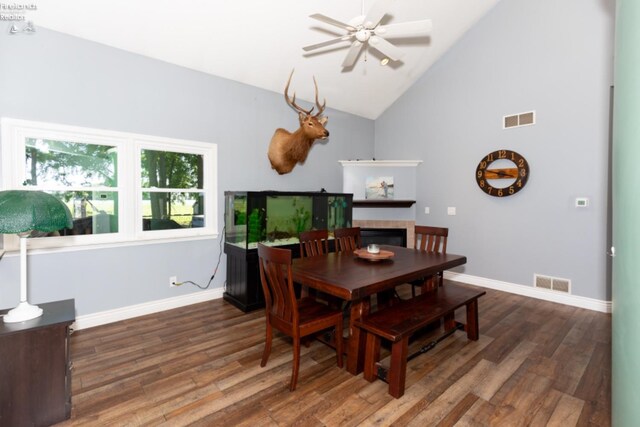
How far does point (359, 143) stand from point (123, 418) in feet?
16.0

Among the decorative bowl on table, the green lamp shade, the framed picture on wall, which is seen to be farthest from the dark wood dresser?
the framed picture on wall

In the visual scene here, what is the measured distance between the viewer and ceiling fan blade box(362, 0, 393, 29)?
2190 millimetres

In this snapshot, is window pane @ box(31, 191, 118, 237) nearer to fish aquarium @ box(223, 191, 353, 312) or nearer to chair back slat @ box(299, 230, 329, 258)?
fish aquarium @ box(223, 191, 353, 312)

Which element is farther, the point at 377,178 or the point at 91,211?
the point at 377,178

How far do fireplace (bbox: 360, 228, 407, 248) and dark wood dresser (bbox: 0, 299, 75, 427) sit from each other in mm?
3979

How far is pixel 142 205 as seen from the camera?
3389mm

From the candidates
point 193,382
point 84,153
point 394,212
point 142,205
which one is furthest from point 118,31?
point 394,212

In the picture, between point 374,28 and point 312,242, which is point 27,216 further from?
point 374,28

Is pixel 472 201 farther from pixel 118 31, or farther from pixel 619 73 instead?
pixel 118 31

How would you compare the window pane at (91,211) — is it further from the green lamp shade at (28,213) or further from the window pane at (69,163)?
the green lamp shade at (28,213)

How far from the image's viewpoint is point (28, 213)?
1.64 metres

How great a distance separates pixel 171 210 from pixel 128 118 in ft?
3.50

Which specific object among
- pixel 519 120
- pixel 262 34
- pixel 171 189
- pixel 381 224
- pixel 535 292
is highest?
pixel 262 34

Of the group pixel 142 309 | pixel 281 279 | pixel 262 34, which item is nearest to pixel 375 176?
pixel 262 34
